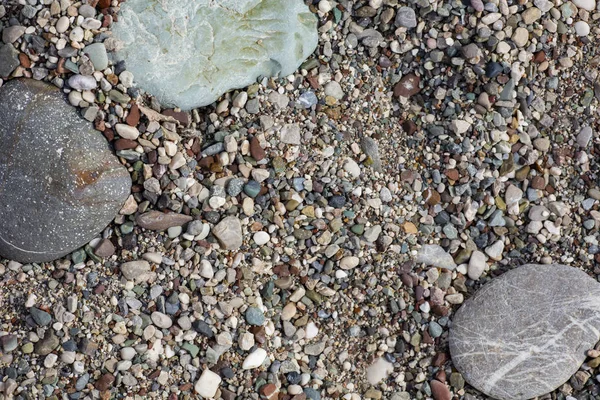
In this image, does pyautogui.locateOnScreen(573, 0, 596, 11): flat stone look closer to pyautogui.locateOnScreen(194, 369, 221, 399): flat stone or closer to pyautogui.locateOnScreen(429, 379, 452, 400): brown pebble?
pyautogui.locateOnScreen(429, 379, 452, 400): brown pebble

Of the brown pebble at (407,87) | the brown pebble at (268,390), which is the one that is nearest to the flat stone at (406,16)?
the brown pebble at (407,87)

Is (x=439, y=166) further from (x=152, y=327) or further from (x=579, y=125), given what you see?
(x=152, y=327)

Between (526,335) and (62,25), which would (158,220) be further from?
(526,335)

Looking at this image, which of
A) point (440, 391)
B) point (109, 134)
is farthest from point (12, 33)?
point (440, 391)

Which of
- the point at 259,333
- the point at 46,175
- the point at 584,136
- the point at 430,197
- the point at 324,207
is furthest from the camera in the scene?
the point at 584,136

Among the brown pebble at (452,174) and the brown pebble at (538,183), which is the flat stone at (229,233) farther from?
the brown pebble at (538,183)

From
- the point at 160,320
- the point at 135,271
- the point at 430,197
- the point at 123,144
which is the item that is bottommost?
the point at 160,320
